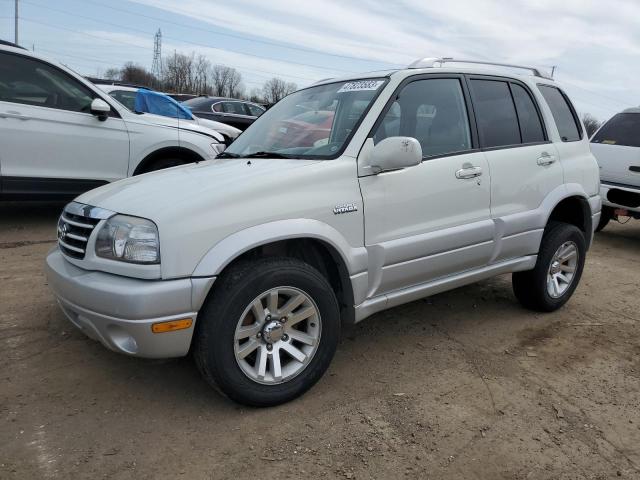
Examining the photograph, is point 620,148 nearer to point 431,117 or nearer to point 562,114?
point 562,114

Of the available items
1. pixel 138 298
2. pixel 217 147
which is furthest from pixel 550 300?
pixel 217 147

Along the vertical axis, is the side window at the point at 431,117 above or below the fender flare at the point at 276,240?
above

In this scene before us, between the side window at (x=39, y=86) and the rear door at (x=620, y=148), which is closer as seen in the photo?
the side window at (x=39, y=86)

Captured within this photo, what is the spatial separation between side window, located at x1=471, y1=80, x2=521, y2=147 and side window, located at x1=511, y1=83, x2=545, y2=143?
0.22ft

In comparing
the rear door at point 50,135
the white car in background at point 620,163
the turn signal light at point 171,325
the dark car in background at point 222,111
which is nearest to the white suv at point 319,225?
the turn signal light at point 171,325

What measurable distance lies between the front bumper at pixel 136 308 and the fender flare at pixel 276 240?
85mm

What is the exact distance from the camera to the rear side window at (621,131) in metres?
7.59

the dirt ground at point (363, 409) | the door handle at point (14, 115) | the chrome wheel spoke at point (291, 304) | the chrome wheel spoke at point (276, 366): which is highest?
the door handle at point (14, 115)

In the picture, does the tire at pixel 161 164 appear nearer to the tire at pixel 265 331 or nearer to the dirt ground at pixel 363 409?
the dirt ground at pixel 363 409

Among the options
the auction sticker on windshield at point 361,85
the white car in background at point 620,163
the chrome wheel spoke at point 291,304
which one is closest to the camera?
the chrome wheel spoke at point 291,304

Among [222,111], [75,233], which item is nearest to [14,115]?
[75,233]

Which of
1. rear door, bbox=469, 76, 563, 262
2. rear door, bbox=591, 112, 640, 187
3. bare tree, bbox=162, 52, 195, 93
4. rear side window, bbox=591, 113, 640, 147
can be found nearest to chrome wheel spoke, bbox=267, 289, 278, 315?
rear door, bbox=469, 76, 563, 262

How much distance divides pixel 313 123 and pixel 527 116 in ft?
5.88

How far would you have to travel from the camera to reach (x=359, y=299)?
3172 millimetres
